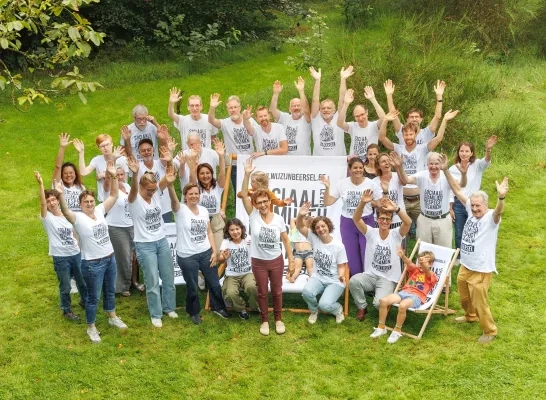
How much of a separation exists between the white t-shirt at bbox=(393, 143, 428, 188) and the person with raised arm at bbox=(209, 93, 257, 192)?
7.15ft

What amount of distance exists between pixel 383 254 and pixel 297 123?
104 inches

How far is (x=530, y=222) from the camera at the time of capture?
1105 centimetres

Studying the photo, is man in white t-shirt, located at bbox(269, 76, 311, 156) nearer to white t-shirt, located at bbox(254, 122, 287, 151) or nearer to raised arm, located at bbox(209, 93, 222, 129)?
white t-shirt, located at bbox(254, 122, 287, 151)

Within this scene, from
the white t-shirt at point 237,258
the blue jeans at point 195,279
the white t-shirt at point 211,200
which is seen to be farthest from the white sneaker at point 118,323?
A: the white t-shirt at point 211,200

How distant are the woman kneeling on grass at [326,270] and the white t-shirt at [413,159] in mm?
1577

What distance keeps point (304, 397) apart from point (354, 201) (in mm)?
→ 2801

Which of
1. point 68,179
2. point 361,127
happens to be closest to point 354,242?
point 361,127

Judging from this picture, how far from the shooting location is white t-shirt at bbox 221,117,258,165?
397 inches

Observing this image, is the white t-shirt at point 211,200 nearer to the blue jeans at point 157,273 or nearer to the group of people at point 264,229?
the group of people at point 264,229

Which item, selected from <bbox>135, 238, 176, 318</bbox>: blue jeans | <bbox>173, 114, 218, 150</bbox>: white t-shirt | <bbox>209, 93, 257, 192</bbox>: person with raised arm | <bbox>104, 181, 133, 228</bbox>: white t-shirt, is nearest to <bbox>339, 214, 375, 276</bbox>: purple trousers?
<bbox>209, 93, 257, 192</bbox>: person with raised arm

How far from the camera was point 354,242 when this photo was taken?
29.8ft

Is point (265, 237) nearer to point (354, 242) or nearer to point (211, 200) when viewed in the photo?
point (211, 200)

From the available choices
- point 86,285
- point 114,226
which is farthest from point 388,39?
point 86,285

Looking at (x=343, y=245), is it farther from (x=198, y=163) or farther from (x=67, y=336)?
(x=67, y=336)
